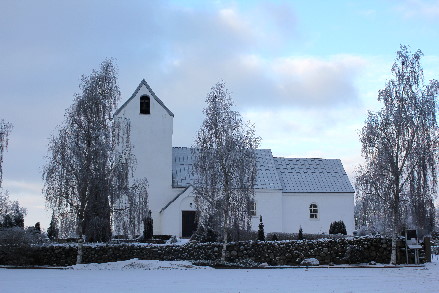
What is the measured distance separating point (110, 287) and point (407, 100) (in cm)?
1749

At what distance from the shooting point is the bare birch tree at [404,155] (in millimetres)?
26125

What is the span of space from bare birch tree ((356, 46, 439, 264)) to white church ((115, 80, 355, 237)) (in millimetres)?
19570

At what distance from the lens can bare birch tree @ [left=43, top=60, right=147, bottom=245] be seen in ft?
86.8

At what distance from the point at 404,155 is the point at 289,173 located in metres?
23.6

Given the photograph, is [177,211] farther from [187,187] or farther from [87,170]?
[87,170]

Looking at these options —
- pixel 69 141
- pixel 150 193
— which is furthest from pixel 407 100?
pixel 150 193

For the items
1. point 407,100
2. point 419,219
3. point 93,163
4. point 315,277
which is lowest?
point 315,277

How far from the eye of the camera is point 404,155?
2664 cm

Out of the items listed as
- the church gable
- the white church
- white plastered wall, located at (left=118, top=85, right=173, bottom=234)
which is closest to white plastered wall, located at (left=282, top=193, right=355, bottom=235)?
the white church

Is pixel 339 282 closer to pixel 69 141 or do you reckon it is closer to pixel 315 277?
pixel 315 277

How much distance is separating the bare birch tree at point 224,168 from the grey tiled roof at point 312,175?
20.4 meters

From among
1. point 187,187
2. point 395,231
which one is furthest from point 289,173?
point 395,231

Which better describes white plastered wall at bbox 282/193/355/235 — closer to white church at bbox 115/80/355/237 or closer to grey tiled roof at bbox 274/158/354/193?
white church at bbox 115/80/355/237

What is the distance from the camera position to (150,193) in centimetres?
4553
